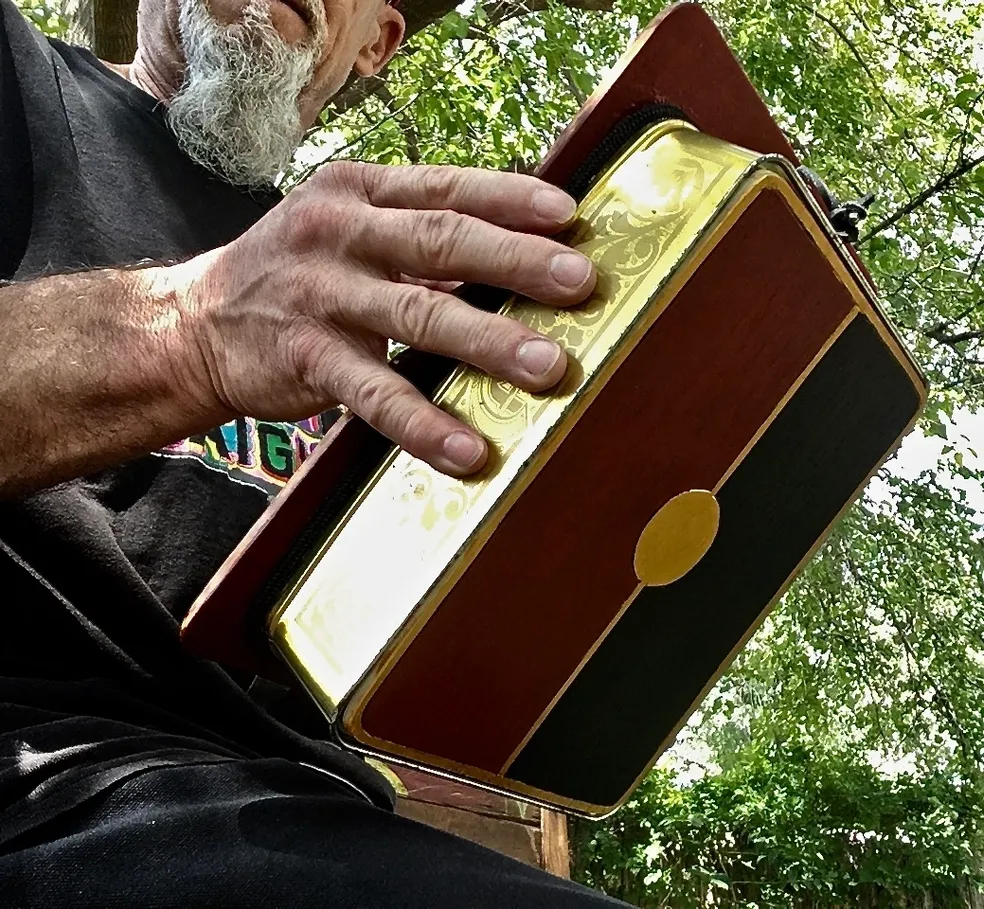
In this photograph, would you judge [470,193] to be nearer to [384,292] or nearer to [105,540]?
[384,292]

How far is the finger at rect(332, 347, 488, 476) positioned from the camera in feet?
1.78

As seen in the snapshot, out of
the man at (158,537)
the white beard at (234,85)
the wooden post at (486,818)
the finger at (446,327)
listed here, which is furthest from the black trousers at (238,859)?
the wooden post at (486,818)

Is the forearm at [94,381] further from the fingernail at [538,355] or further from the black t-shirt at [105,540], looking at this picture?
the fingernail at [538,355]

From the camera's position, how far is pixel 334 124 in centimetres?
376

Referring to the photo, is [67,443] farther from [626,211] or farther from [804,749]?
[804,749]

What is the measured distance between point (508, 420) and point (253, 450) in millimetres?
516

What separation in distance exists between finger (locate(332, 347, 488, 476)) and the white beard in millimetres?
812

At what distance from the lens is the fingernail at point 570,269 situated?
0.56m

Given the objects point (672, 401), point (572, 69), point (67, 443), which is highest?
point (572, 69)

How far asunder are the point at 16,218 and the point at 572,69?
269 cm

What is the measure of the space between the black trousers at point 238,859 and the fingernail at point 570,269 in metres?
0.38

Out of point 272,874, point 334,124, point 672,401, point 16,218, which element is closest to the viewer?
point 272,874

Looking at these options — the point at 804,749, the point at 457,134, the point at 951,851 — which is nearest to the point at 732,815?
the point at 804,749

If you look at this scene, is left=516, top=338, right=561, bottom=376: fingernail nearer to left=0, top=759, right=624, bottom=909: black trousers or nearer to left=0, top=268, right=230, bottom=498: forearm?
left=0, top=268, right=230, bottom=498: forearm
